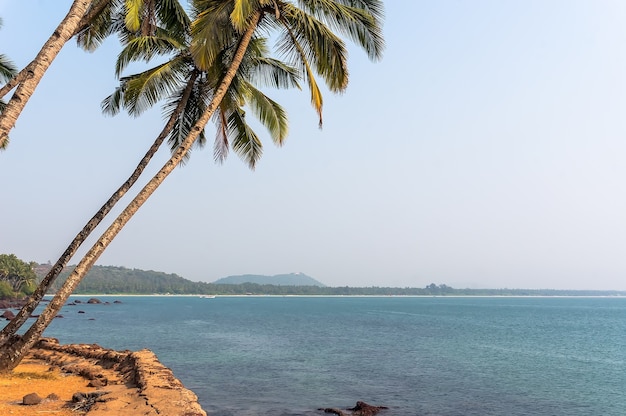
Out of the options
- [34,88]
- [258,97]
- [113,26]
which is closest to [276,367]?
[258,97]

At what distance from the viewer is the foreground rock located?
9.63m

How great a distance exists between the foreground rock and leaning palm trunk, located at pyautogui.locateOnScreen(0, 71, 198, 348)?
2.63 m

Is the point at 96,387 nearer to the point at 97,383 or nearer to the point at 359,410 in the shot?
the point at 97,383

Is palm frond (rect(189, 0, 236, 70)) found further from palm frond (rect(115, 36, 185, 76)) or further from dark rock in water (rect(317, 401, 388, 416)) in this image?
dark rock in water (rect(317, 401, 388, 416))

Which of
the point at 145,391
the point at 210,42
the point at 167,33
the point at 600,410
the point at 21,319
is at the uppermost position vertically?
the point at 167,33

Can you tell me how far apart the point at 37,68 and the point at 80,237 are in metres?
6.15

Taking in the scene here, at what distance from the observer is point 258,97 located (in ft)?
57.8

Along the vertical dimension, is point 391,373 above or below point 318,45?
below

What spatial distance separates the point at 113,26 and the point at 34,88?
10555mm

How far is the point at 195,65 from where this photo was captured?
50.0 ft

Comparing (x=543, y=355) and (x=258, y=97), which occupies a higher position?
(x=258, y=97)

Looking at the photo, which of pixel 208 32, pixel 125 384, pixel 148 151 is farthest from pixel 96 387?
pixel 208 32

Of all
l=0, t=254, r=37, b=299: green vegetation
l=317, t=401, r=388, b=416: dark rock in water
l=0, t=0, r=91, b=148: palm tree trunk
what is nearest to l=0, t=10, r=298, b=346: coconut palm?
l=0, t=0, r=91, b=148: palm tree trunk

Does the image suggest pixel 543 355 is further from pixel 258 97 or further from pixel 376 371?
pixel 258 97
